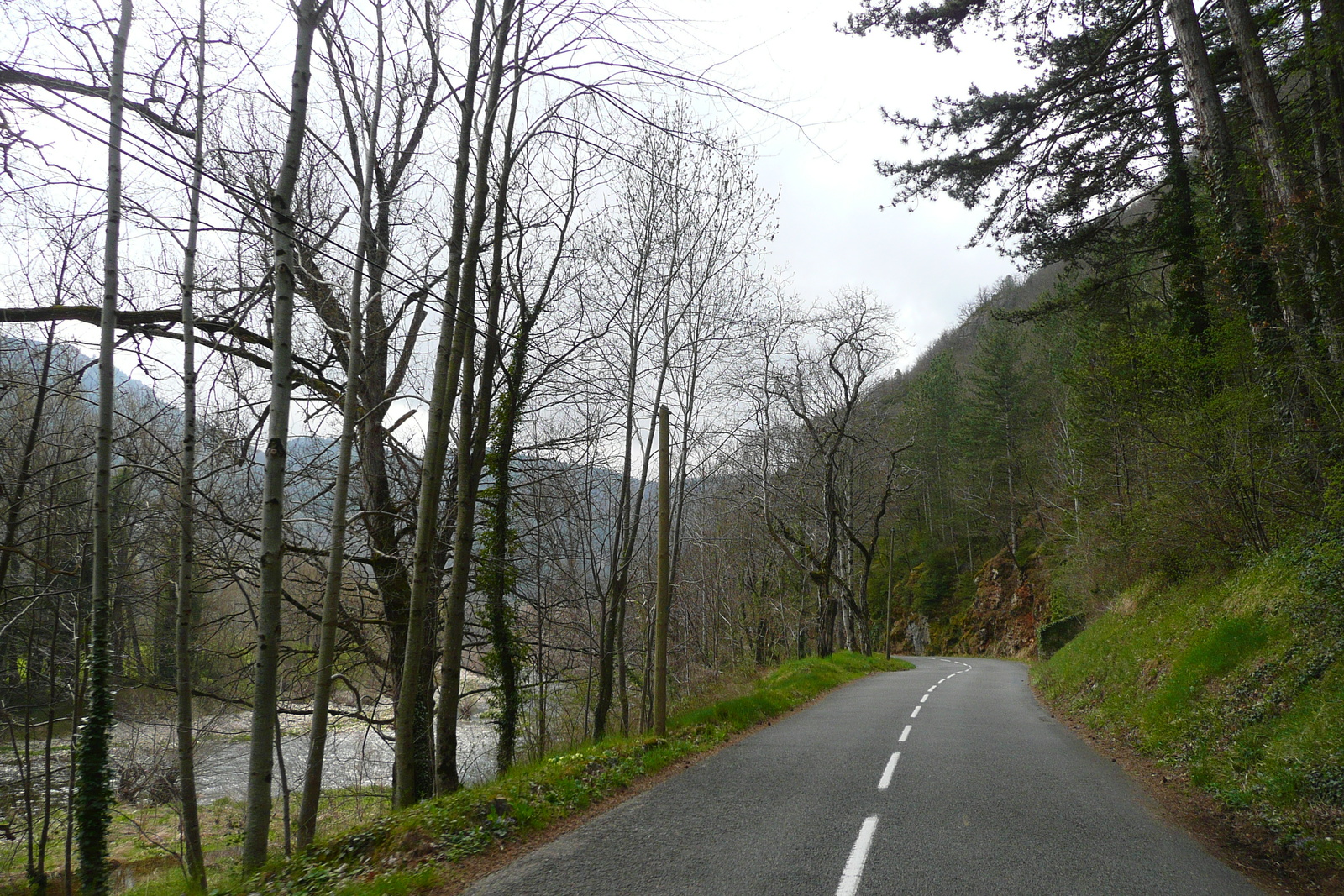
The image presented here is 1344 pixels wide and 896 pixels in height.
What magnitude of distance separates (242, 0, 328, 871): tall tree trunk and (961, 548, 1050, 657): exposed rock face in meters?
41.3

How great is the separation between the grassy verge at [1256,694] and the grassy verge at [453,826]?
5891 mm

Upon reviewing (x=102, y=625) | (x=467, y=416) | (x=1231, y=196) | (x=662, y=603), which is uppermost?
(x=1231, y=196)

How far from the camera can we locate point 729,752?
9680 mm

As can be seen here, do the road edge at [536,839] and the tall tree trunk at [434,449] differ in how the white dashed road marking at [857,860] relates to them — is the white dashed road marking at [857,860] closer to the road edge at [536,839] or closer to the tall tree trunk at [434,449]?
the road edge at [536,839]

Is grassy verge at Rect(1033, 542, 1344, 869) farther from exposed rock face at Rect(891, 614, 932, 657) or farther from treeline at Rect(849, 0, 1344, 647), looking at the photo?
exposed rock face at Rect(891, 614, 932, 657)

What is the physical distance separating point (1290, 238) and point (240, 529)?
12.2 m

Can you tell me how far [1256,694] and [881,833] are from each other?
208 inches

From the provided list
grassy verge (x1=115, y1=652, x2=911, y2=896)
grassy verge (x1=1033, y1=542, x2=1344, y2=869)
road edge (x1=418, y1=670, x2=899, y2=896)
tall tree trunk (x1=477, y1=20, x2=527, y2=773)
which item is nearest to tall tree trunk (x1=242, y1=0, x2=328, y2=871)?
grassy verge (x1=115, y1=652, x2=911, y2=896)

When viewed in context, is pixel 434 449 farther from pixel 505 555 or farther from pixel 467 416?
pixel 505 555

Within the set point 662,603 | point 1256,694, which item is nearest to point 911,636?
point 662,603

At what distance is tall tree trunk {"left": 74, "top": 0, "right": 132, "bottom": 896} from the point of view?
6.59 m

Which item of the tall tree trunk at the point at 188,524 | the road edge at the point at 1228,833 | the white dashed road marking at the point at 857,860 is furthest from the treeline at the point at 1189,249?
the tall tree trunk at the point at 188,524

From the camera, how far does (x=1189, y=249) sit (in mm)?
13750

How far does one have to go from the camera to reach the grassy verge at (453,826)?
487cm
